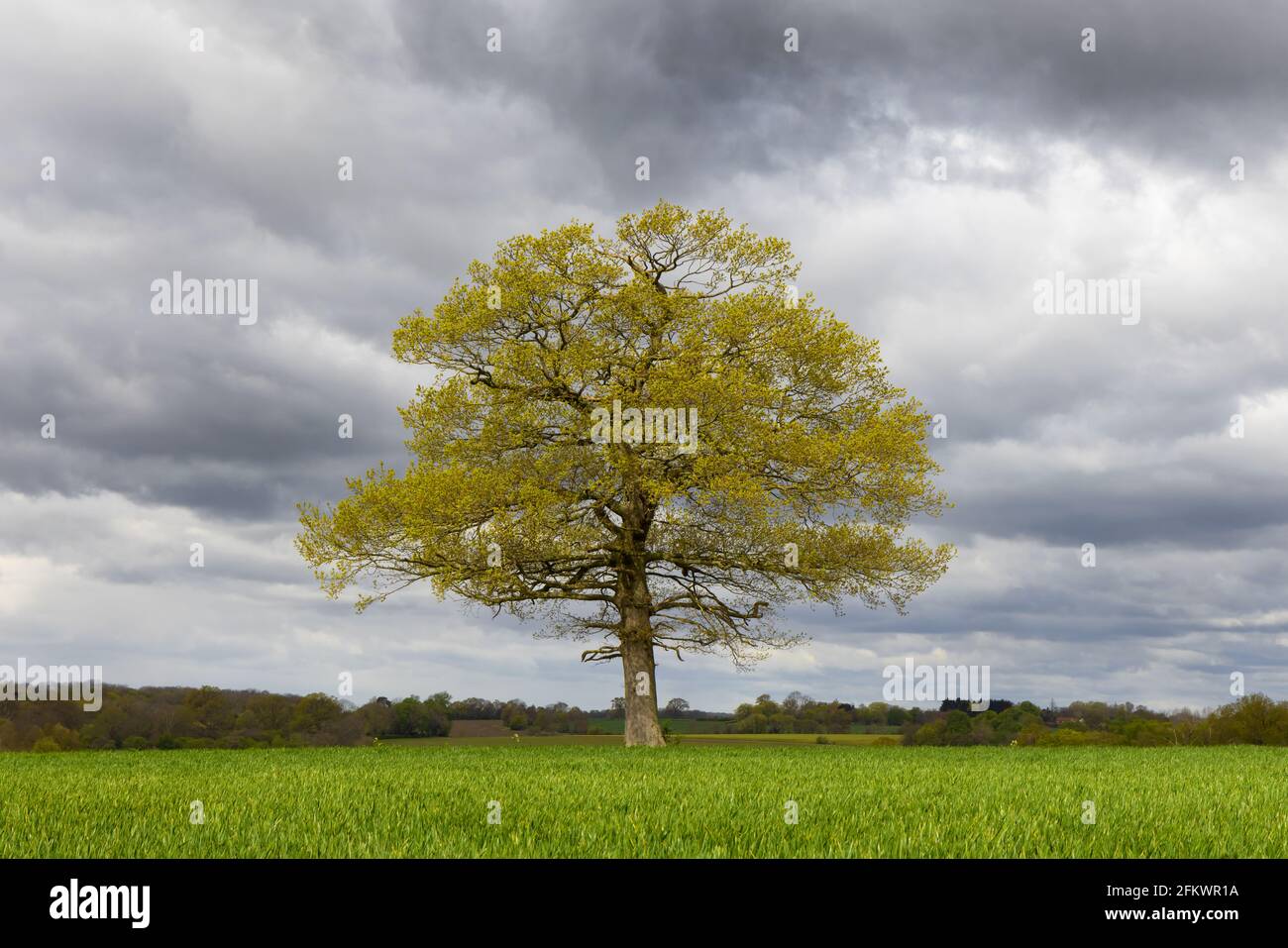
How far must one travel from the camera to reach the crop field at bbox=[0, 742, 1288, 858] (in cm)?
652

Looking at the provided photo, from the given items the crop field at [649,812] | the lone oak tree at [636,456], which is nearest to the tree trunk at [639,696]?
the lone oak tree at [636,456]

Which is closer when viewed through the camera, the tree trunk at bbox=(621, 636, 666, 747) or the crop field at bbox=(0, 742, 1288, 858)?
the crop field at bbox=(0, 742, 1288, 858)

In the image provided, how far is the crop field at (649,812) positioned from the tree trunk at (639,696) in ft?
40.1

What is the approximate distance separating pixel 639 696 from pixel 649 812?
18950 mm

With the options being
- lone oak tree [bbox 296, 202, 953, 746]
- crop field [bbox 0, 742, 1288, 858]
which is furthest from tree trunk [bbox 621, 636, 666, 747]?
crop field [bbox 0, 742, 1288, 858]

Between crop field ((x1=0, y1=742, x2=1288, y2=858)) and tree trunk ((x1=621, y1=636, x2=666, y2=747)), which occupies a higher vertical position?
crop field ((x1=0, y1=742, x2=1288, y2=858))

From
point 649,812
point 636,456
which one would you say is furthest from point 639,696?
point 649,812

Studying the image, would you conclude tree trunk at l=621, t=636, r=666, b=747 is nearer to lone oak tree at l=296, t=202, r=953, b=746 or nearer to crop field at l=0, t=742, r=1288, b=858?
lone oak tree at l=296, t=202, r=953, b=746

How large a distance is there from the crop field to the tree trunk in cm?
1221
